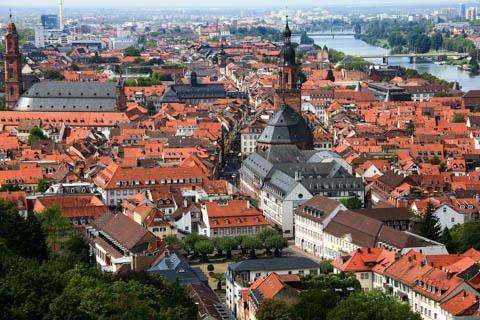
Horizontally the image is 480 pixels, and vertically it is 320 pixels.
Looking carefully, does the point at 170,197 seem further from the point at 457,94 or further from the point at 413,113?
the point at 457,94

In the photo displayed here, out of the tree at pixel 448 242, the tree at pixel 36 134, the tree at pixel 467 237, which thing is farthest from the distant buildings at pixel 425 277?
the tree at pixel 36 134

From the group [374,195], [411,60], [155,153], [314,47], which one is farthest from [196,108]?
[314,47]

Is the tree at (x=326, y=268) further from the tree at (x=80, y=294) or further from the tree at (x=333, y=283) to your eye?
the tree at (x=80, y=294)

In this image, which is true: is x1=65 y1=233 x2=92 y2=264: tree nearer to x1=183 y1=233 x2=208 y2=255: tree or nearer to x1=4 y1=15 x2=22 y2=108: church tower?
x1=183 y1=233 x2=208 y2=255: tree

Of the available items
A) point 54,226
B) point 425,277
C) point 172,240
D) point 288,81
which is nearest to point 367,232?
point 425,277

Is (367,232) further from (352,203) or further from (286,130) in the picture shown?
(286,130)

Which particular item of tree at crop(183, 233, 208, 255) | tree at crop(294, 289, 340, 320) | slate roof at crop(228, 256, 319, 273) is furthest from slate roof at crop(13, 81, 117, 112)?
tree at crop(294, 289, 340, 320)
